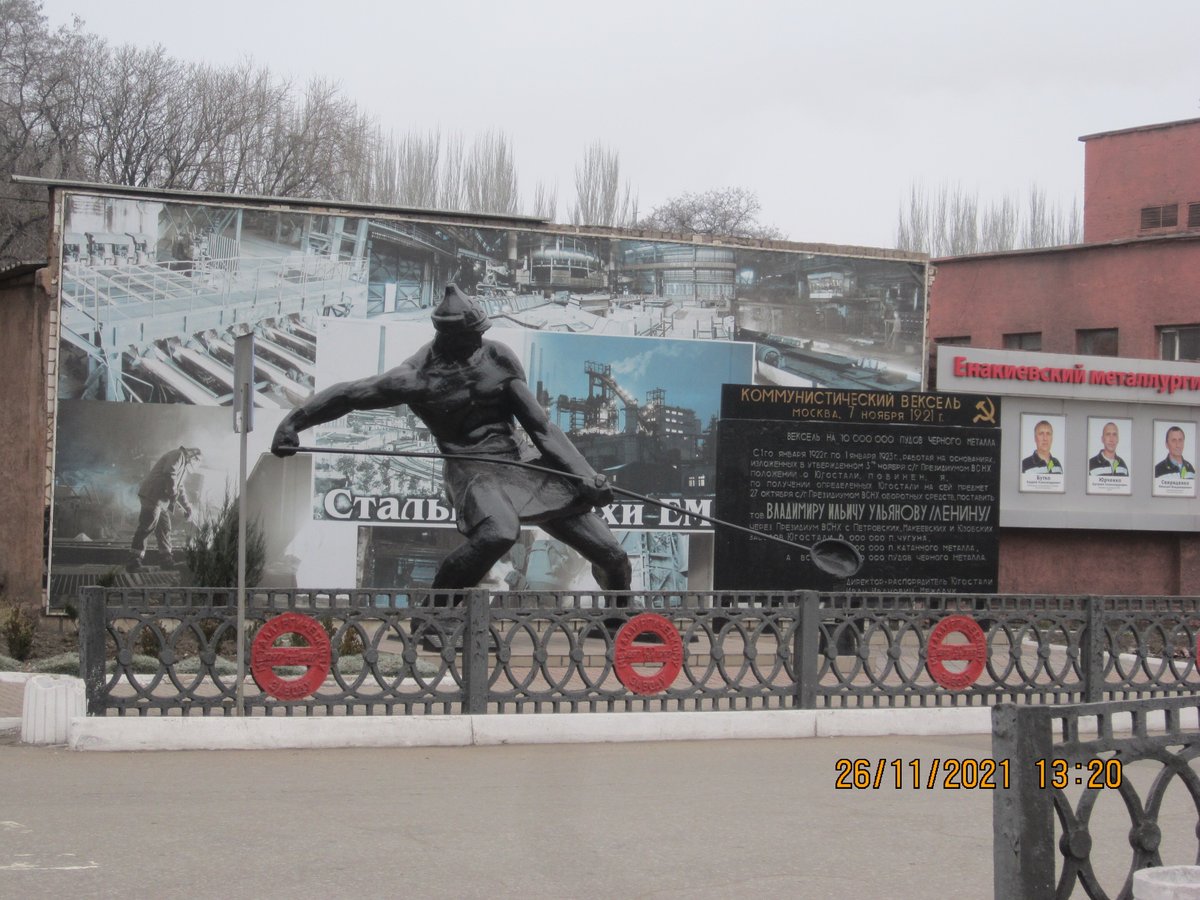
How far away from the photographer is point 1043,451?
23906mm

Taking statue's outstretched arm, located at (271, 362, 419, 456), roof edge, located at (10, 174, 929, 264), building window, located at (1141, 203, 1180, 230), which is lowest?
statue's outstretched arm, located at (271, 362, 419, 456)

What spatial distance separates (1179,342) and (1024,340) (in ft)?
11.4

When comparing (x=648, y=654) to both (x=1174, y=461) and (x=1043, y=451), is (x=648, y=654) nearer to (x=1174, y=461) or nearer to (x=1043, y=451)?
(x=1043, y=451)

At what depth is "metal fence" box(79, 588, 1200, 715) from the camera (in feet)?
31.5

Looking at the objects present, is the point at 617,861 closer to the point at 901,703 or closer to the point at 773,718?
the point at 773,718

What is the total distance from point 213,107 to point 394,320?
19664 mm

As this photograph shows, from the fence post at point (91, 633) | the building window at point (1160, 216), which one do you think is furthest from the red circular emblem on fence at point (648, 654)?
the building window at point (1160, 216)

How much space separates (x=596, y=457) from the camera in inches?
892

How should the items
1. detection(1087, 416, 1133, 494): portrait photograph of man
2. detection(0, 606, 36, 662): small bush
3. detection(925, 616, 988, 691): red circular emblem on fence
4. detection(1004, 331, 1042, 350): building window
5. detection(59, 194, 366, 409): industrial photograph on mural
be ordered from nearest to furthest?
detection(925, 616, 988, 691): red circular emblem on fence, detection(0, 606, 36, 662): small bush, detection(59, 194, 366, 409): industrial photograph on mural, detection(1087, 416, 1133, 494): portrait photograph of man, detection(1004, 331, 1042, 350): building window

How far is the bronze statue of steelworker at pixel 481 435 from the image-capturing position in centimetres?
1170

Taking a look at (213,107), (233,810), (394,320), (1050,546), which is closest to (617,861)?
(233,810)

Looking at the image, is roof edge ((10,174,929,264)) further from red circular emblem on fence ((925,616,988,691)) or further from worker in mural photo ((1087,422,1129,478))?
red circular emblem on fence ((925,616,988,691))

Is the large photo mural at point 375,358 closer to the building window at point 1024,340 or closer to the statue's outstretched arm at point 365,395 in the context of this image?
the statue's outstretched arm at point 365,395

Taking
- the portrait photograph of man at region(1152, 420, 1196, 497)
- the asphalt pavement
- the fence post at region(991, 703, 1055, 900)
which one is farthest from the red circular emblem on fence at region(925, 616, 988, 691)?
the portrait photograph of man at region(1152, 420, 1196, 497)
